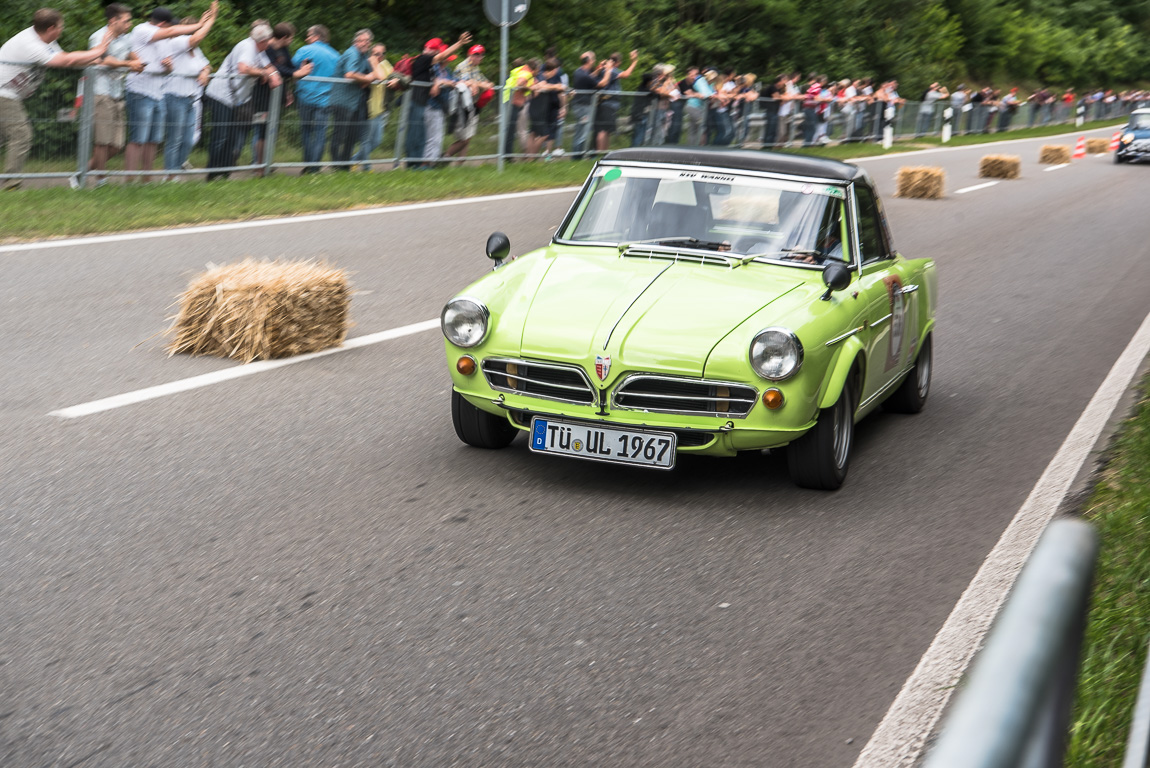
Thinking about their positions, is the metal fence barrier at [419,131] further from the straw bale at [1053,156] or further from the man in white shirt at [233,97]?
the straw bale at [1053,156]

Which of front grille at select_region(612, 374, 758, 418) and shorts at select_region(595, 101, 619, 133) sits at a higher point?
shorts at select_region(595, 101, 619, 133)

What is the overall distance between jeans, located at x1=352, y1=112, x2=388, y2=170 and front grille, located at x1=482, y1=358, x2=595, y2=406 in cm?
→ 1314

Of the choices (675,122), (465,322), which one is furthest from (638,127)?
(465,322)

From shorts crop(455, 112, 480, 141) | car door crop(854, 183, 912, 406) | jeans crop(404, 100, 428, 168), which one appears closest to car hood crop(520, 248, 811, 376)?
car door crop(854, 183, 912, 406)

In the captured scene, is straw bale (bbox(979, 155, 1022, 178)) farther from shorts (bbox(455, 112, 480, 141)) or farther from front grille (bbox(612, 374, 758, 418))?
front grille (bbox(612, 374, 758, 418))

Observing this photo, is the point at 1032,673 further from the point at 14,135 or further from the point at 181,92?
the point at 181,92

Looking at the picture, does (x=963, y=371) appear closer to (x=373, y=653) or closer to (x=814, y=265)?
(x=814, y=265)

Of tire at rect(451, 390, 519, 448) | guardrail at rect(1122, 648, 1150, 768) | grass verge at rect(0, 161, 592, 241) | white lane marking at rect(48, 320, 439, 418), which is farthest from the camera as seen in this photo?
grass verge at rect(0, 161, 592, 241)

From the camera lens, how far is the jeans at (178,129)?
15.4 meters

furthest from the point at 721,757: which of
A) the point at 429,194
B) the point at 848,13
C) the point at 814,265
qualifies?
the point at 848,13

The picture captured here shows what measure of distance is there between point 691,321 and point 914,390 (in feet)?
8.03

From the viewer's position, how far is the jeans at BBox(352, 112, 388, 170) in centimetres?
1881

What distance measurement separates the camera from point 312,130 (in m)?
17.9

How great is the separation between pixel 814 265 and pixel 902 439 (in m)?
1.27
